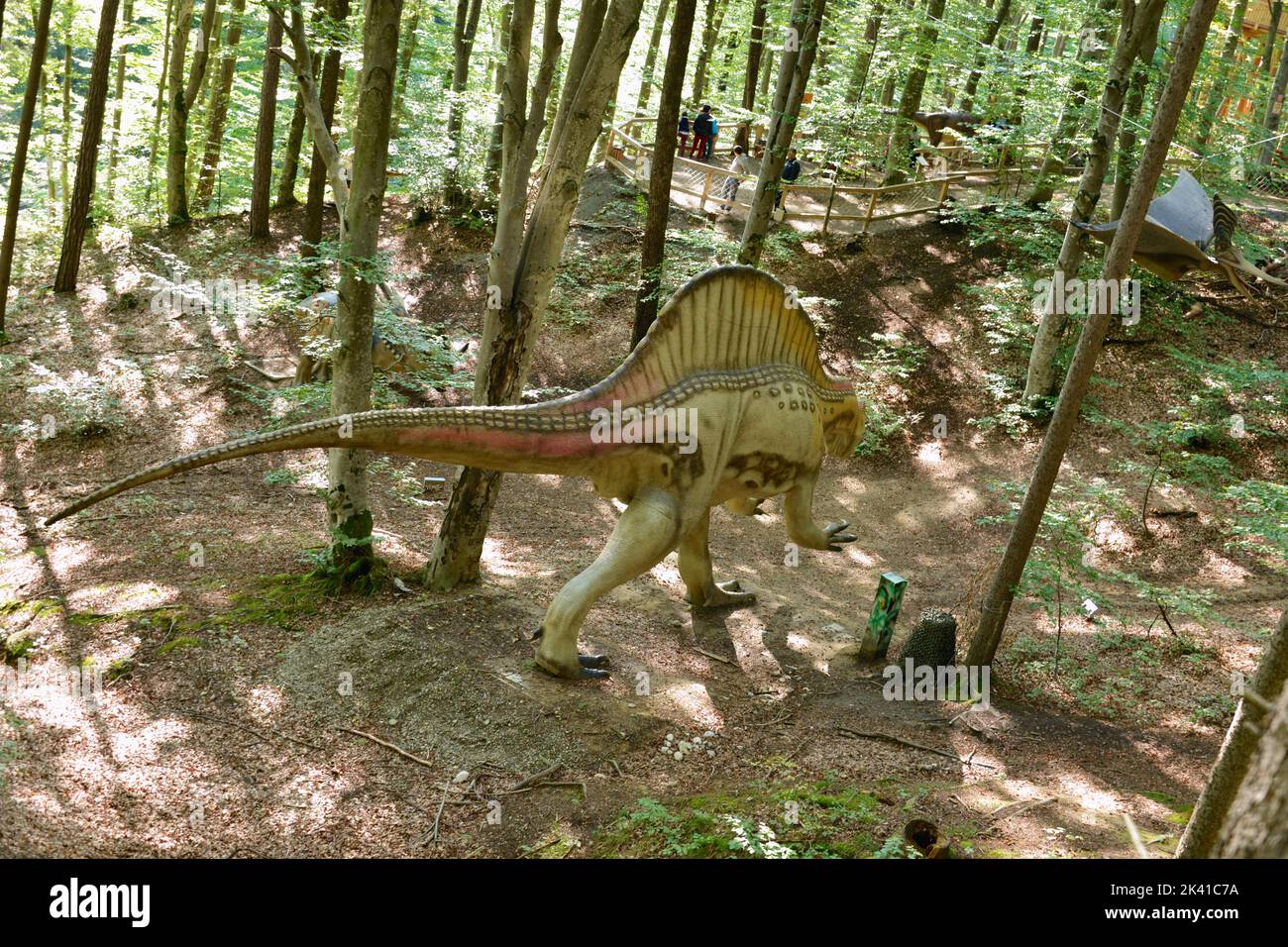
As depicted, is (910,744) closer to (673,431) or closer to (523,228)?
(673,431)

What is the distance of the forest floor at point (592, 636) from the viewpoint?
556 centimetres

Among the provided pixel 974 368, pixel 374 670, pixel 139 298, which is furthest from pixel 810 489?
pixel 139 298

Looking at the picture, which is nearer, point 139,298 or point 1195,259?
point 1195,259

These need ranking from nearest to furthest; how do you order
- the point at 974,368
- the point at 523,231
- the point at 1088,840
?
the point at 1088,840
the point at 523,231
the point at 974,368

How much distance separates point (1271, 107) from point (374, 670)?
24.6 metres

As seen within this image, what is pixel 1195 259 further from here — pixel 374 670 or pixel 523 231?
pixel 374 670

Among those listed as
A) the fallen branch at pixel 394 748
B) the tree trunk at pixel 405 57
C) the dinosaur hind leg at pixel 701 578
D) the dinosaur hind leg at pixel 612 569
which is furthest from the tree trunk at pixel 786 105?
the tree trunk at pixel 405 57

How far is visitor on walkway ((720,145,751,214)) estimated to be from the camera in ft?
65.9

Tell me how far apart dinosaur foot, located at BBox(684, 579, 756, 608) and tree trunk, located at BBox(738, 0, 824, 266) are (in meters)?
5.04

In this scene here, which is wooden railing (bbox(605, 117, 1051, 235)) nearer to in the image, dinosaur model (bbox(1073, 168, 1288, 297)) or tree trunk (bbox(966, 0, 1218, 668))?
dinosaur model (bbox(1073, 168, 1288, 297))
